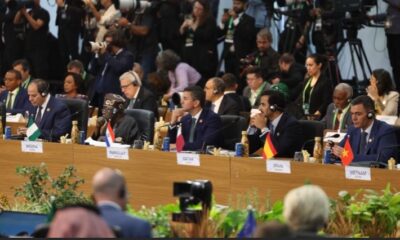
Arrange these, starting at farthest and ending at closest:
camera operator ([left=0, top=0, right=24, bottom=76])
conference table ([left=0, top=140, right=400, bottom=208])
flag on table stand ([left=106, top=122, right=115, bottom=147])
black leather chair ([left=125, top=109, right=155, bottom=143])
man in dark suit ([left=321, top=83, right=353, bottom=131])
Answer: camera operator ([left=0, top=0, right=24, bottom=76])
man in dark suit ([left=321, top=83, right=353, bottom=131])
black leather chair ([left=125, top=109, right=155, bottom=143])
flag on table stand ([left=106, top=122, right=115, bottom=147])
conference table ([left=0, top=140, right=400, bottom=208])

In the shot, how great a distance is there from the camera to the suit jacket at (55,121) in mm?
12578

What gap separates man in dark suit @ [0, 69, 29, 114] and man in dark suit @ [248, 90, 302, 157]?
352 cm

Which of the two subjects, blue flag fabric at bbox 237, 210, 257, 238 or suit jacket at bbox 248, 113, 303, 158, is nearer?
blue flag fabric at bbox 237, 210, 257, 238

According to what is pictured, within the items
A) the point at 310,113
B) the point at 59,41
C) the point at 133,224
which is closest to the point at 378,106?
the point at 310,113

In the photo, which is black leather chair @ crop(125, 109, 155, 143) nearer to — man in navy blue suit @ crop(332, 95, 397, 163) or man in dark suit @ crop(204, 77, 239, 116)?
man in dark suit @ crop(204, 77, 239, 116)

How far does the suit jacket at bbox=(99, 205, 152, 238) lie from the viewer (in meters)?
6.21

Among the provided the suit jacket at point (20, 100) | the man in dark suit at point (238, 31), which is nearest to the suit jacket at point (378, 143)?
the suit jacket at point (20, 100)

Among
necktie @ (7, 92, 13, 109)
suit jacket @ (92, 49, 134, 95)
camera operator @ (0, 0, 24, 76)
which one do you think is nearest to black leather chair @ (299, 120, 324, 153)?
suit jacket @ (92, 49, 134, 95)

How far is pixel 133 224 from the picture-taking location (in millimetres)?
6246

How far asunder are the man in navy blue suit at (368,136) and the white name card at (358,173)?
856 millimetres

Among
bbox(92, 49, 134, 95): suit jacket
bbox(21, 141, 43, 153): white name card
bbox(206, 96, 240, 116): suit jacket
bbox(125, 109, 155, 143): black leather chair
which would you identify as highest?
bbox(92, 49, 134, 95): suit jacket

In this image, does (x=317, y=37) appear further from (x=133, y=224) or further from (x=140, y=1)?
(x=133, y=224)

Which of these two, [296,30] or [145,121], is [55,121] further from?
[296,30]

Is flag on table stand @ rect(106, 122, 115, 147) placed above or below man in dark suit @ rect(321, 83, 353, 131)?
below
